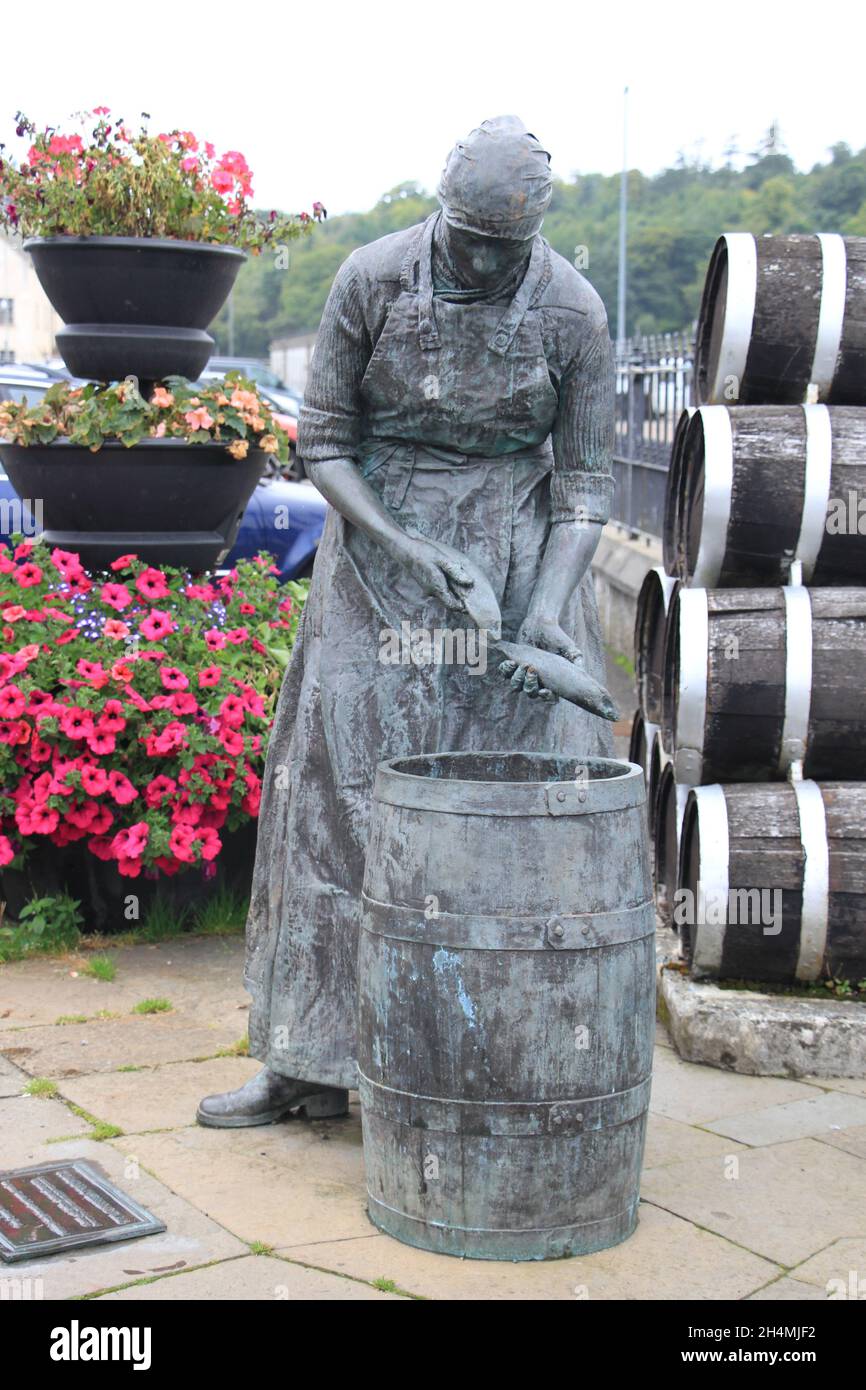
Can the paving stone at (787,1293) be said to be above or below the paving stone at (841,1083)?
above

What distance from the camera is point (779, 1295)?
Result: 10.9ft

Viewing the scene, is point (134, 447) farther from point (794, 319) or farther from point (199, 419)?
point (794, 319)

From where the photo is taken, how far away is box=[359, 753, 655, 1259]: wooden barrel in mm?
3348

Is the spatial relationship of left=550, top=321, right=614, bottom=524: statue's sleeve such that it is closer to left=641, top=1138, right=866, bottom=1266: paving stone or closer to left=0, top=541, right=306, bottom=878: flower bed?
left=641, top=1138, right=866, bottom=1266: paving stone

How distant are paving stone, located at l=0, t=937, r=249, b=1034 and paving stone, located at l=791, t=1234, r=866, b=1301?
2084 mm

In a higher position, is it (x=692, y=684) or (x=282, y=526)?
(x=282, y=526)

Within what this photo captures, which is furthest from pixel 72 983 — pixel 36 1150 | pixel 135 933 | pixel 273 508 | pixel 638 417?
pixel 638 417

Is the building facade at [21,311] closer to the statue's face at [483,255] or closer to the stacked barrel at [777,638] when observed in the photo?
the stacked barrel at [777,638]

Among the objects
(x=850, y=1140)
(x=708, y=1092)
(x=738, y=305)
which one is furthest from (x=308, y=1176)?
(x=738, y=305)

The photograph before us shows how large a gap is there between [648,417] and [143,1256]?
11.2 m

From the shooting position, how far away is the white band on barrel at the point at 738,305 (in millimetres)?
→ 5242

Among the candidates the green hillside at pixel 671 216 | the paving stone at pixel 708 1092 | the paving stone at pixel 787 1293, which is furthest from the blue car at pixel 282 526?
the green hillside at pixel 671 216

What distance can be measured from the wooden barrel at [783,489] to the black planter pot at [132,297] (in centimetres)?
214

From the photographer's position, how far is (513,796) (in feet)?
11.0
